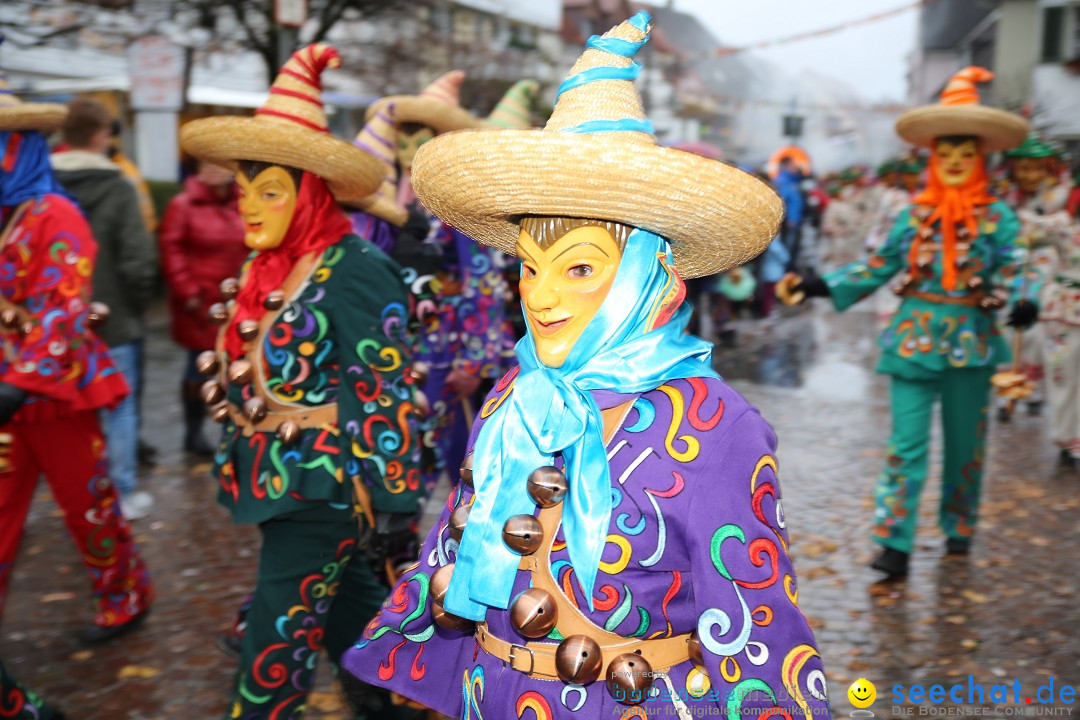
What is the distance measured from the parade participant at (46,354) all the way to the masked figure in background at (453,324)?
154 centimetres

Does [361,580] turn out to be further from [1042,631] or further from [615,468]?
[1042,631]

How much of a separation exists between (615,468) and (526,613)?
34 centimetres

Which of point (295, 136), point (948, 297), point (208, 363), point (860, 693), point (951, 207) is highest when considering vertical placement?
point (295, 136)

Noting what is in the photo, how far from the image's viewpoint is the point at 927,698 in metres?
4.23

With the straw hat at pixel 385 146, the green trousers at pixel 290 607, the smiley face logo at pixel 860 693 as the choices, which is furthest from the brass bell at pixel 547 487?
the straw hat at pixel 385 146

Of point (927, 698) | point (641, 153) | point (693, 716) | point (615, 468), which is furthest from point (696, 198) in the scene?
point (927, 698)

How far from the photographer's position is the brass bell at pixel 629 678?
2004mm

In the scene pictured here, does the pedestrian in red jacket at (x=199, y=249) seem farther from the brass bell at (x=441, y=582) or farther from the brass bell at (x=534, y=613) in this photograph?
the brass bell at (x=534, y=613)

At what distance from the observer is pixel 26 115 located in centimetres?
423

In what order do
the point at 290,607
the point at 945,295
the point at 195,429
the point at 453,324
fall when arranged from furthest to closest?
the point at 195,429, the point at 453,324, the point at 945,295, the point at 290,607

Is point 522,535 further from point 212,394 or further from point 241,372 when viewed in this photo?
point 212,394

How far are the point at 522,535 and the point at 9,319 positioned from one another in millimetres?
2997

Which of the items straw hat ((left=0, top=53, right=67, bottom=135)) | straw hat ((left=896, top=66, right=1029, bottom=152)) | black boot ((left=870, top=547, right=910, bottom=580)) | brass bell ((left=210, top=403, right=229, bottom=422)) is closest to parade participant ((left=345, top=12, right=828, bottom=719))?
brass bell ((left=210, top=403, right=229, bottom=422))

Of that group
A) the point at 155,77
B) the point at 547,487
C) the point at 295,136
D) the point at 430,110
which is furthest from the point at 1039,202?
the point at 155,77
